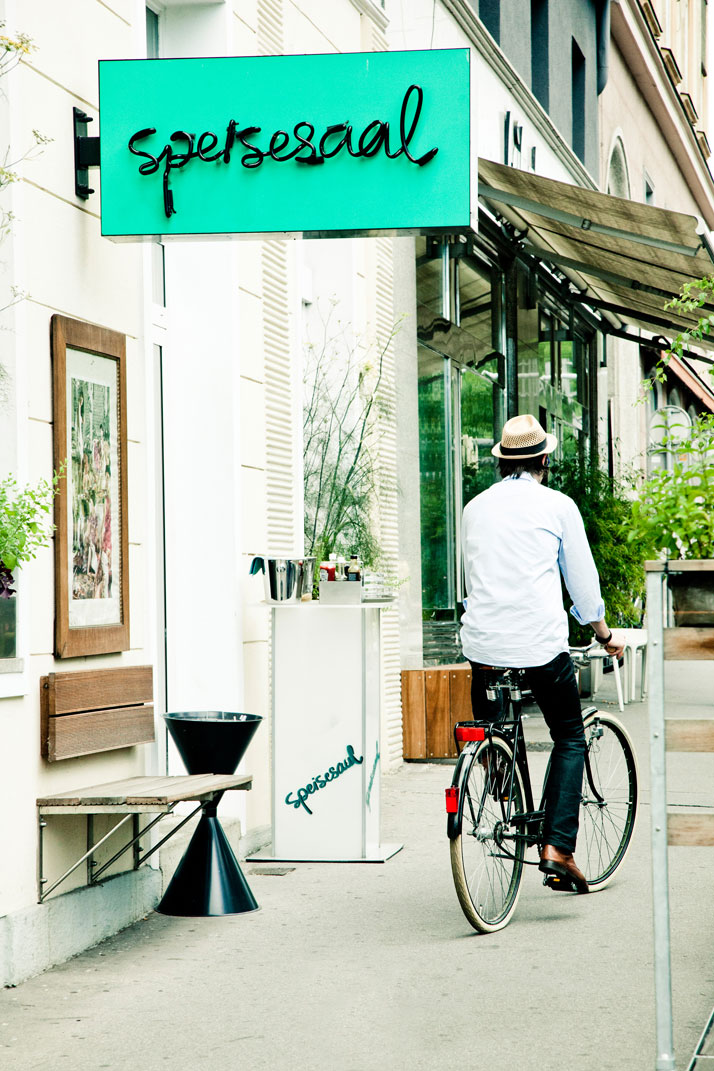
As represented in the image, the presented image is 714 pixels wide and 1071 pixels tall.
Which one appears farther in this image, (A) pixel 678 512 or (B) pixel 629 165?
(B) pixel 629 165

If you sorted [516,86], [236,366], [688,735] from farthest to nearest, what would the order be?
[516,86] < [236,366] < [688,735]

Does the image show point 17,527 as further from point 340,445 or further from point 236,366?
point 340,445

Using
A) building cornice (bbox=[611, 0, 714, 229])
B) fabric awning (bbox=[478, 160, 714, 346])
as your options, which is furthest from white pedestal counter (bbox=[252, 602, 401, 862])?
building cornice (bbox=[611, 0, 714, 229])

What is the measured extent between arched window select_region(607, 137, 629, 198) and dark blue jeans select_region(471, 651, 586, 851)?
17909mm

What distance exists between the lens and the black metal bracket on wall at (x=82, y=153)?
17.4ft

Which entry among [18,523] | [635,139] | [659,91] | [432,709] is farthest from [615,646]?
[659,91]

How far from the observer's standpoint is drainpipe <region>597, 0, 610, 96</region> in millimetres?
20156

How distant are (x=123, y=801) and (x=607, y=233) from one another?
20.2 feet

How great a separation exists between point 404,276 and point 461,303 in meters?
2.37

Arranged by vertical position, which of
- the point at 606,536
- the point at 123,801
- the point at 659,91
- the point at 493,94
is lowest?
the point at 123,801

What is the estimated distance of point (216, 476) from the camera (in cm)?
677

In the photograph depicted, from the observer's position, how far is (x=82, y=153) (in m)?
5.32

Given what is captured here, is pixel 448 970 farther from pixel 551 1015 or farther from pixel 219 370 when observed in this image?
pixel 219 370

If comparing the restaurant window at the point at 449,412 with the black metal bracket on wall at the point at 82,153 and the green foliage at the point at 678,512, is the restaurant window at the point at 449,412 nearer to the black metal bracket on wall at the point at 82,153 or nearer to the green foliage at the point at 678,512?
the black metal bracket on wall at the point at 82,153
